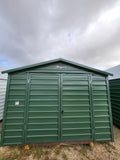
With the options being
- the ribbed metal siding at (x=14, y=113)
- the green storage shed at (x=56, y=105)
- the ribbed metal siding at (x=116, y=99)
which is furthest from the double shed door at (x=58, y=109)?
the ribbed metal siding at (x=116, y=99)

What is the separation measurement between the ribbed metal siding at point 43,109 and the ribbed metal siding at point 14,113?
23 cm

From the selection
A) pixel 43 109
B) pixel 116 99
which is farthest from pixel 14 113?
pixel 116 99

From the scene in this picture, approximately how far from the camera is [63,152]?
217cm

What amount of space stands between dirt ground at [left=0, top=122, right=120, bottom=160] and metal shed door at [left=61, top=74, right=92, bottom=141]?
0.28 m

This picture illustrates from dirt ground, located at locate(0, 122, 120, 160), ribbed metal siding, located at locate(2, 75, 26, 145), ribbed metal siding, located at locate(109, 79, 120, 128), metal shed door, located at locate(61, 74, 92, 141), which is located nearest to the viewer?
dirt ground, located at locate(0, 122, 120, 160)

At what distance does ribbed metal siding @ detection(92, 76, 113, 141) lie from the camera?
8.25 ft

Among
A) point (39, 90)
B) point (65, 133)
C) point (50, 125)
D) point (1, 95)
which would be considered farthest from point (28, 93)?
point (1, 95)

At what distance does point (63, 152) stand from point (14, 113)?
2.11 m

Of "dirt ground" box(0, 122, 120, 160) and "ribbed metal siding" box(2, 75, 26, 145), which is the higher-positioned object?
"ribbed metal siding" box(2, 75, 26, 145)

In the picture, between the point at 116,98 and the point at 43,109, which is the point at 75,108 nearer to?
the point at 43,109

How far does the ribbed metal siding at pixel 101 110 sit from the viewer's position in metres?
2.52

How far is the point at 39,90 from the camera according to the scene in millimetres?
2518

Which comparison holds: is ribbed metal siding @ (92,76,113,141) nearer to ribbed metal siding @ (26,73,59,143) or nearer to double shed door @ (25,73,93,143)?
double shed door @ (25,73,93,143)

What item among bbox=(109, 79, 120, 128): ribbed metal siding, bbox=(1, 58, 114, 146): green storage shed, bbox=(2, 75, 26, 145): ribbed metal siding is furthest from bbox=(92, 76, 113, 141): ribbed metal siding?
bbox=(2, 75, 26, 145): ribbed metal siding
